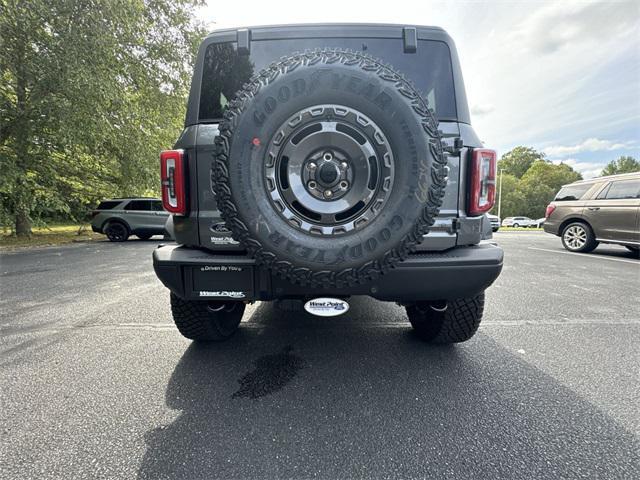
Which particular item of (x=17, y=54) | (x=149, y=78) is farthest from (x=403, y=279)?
(x=149, y=78)

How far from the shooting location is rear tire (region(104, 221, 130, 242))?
10805 mm

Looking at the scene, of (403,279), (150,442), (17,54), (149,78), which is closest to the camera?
(150,442)

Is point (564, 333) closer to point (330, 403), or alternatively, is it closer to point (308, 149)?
point (330, 403)

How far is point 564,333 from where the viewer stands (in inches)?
111

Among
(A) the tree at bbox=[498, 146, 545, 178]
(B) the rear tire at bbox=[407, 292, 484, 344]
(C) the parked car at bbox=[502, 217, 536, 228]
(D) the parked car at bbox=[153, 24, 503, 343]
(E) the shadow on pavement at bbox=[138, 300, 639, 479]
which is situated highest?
(A) the tree at bbox=[498, 146, 545, 178]

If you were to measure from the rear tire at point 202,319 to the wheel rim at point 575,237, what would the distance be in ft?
28.2

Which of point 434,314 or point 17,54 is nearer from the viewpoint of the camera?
point 434,314

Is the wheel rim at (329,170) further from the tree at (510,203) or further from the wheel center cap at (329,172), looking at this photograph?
the tree at (510,203)

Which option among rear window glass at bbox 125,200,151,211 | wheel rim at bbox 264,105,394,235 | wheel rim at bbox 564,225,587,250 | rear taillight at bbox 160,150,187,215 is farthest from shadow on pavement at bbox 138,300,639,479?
Result: rear window glass at bbox 125,200,151,211

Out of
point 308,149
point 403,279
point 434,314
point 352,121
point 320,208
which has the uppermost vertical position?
point 352,121

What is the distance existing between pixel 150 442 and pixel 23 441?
601 millimetres

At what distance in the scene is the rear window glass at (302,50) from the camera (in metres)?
1.92

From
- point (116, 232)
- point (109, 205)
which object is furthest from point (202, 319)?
point (109, 205)

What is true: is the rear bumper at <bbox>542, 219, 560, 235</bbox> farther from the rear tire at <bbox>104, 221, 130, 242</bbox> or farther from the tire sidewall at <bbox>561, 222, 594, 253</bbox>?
the rear tire at <bbox>104, 221, 130, 242</bbox>
